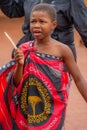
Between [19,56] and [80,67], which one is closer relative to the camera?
[19,56]

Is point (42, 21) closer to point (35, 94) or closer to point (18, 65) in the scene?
point (18, 65)

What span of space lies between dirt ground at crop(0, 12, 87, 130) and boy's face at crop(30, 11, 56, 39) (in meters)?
2.00

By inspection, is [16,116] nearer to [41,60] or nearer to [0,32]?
[41,60]

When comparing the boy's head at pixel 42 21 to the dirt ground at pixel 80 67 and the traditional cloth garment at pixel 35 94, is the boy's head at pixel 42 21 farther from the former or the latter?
the dirt ground at pixel 80 67

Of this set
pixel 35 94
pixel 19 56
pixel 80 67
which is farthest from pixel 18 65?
pixel 80 67

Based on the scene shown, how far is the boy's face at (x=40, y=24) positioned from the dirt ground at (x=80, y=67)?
78.9 inches

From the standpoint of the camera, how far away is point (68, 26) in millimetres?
3848

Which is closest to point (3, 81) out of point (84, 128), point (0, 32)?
point (84, 128)

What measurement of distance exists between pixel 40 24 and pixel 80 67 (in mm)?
4524

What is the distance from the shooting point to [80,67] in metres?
7.62

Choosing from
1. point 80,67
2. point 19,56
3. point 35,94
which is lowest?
point 80,67

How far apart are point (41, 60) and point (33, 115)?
43 cm

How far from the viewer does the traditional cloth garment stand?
3260 millimetres

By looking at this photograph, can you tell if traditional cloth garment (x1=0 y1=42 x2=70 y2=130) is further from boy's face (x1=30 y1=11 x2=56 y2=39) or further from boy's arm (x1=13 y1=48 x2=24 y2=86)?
boy's face (x1=30 y1=11 x2=56 y2=39)
